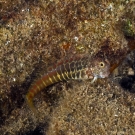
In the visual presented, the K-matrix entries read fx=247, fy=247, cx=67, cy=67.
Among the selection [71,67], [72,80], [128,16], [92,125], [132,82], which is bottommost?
[132,82]

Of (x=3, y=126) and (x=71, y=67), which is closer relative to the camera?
(x=71, y=67)

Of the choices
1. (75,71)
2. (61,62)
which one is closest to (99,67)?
(75,71)

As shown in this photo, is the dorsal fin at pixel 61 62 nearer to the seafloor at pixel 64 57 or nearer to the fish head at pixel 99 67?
the seafloor at pixel 64 57

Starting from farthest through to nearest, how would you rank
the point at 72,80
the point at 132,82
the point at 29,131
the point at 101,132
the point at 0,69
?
the point at 132,82 < the point at 29,131 < the point at 72,80 < the point at 0,69 < the point at 101,132

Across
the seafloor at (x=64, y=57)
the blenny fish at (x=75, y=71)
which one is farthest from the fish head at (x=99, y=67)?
the seafloor at (x=64, y=57)

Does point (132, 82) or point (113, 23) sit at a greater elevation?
point (113, 23)

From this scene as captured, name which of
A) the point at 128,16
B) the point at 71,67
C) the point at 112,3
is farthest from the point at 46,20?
the point at 128,16

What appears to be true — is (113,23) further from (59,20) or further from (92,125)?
(92,125)
